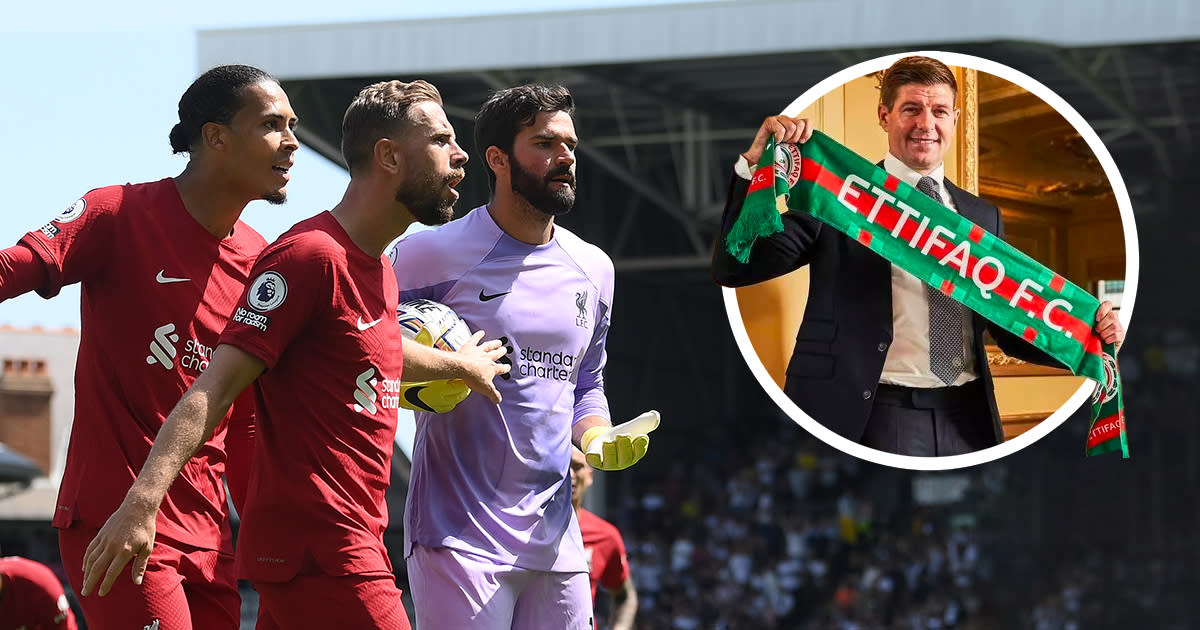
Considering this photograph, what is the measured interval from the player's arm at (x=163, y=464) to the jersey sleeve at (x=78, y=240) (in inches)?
23.9

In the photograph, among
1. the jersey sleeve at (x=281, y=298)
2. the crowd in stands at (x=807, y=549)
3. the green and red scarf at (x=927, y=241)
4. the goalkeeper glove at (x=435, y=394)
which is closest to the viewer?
the jersey sleeve at (x=281, y=298)

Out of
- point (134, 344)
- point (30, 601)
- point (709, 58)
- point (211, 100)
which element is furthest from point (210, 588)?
point (709, 58)

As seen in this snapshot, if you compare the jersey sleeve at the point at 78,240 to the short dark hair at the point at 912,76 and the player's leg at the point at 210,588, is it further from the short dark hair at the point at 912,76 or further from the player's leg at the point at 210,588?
the short dark hair at the point at 912,76

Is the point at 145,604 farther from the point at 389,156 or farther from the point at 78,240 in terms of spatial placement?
the point at 389,156

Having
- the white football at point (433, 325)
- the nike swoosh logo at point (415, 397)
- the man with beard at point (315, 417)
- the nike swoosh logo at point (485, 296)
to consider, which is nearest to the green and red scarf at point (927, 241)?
the nike swoosh logo at point (485, 296)

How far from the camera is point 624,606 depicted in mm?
8664

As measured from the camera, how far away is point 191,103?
4367mm

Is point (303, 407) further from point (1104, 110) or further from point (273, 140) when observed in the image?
point (1104, 110)

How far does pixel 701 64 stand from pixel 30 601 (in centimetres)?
1470

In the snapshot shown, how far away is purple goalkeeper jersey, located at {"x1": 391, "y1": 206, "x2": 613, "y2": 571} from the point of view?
181 inches

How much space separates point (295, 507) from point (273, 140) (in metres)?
1.06

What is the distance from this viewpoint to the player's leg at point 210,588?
13.9ft

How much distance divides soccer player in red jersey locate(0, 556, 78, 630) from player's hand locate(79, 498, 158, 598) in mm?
3381

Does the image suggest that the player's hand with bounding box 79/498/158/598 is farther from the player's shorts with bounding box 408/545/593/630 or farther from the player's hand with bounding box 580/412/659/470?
the player's hand with bounding box 580/412/659/470
